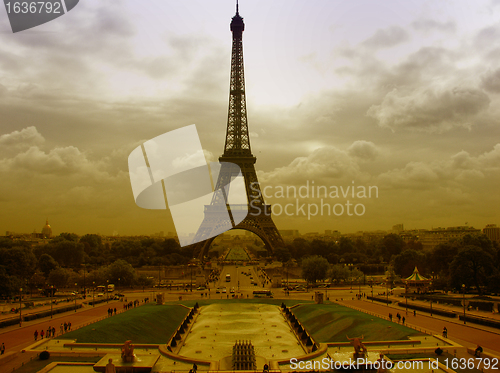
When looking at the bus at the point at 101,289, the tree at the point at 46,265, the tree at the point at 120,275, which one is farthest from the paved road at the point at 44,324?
the tree at the point at 46,265

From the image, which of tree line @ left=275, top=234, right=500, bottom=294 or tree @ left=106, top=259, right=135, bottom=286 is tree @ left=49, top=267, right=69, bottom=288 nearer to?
tree @ left=106, top=259, right=135, bottom=286

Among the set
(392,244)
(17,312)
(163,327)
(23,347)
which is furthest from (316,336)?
(392,244)

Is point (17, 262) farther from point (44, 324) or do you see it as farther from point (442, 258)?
point (442, 258)

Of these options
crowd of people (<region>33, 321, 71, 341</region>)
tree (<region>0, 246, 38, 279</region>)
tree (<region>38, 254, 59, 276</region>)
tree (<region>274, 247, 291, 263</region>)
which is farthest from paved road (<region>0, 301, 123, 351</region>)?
tree (<region>274, 247, 291, 263</region>)

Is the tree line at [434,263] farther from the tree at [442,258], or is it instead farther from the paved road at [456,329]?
the paved road at [456,329]

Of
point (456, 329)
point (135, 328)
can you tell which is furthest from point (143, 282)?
point (456, 329)

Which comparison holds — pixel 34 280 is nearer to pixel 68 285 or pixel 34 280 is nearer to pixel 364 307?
pixel 68 285
